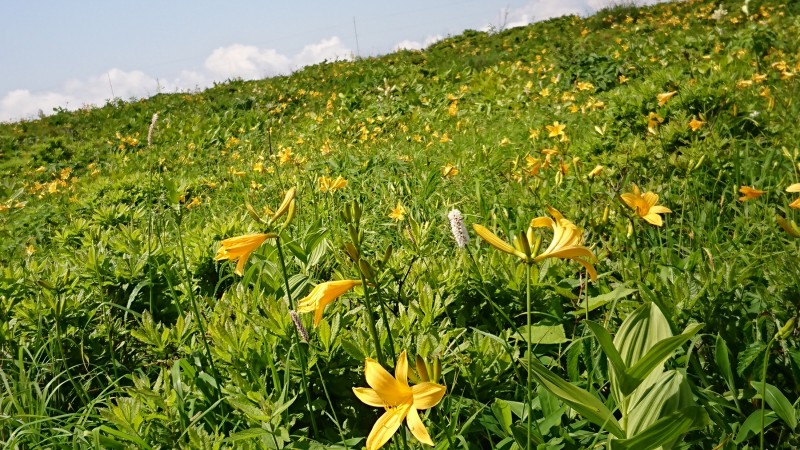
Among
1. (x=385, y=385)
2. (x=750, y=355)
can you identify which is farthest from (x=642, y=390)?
(x=385, y=385)

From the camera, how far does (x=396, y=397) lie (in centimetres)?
82

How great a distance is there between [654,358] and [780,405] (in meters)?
0.50

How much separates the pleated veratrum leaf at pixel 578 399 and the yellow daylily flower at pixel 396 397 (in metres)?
0.26

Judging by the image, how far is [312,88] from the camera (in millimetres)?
10898

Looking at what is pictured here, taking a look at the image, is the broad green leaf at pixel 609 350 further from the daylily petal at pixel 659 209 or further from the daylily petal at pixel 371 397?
the daylily petal at pixel 659 209

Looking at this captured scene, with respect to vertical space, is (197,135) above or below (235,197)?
above

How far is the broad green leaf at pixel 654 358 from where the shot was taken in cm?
89

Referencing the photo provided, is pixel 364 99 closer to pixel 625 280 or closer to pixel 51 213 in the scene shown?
pixel 51 213

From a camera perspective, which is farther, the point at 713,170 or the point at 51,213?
the point at 51,213

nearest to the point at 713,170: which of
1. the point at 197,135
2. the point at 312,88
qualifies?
the point at 197,135

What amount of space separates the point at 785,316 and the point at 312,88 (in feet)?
33.5


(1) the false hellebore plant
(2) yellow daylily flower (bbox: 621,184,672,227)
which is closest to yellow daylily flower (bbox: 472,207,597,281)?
(1) the false hellebore plant

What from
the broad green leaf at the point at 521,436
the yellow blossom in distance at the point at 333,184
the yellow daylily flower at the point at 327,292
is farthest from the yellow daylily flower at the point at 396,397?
the yellow blossom in distance at the point at 333,184

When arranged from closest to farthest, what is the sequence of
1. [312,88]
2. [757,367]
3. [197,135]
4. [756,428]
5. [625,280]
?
[756,428] < [757,367] < [625,280] < [197,135] < [312,88]
